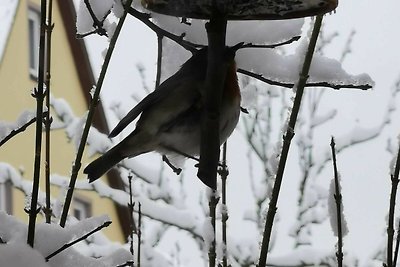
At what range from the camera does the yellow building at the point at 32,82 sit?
14.0 feet

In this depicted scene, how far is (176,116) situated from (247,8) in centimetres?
14

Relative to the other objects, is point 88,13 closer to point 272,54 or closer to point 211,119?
point 272,54

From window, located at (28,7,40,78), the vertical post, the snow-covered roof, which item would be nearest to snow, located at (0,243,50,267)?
the vertical post

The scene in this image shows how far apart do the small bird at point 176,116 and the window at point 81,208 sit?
429cm

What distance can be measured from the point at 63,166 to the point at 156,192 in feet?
2.80

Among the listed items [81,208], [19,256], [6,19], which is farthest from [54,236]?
[81,208]

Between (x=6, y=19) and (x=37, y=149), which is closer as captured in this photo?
(x=37, y=149)

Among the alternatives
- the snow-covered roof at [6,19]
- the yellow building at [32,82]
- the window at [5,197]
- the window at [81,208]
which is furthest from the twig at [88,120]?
the window at [81,208]

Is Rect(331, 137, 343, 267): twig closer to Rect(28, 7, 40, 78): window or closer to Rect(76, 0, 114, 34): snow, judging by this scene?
Rect(76, 0, 114, 34): snow

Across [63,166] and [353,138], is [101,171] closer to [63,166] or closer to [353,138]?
[353,138]

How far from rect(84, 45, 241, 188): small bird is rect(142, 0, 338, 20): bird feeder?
0.06 metres

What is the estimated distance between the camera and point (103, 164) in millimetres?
955

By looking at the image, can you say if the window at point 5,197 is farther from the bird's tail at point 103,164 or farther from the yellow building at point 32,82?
the bird's tail at point 103,164

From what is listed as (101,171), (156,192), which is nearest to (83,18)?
(101,171)
